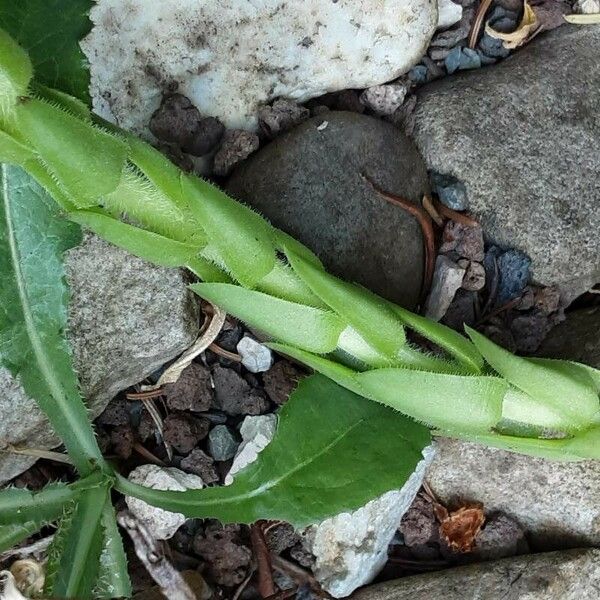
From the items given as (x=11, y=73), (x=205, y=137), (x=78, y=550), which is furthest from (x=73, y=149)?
(x=78, y=550)

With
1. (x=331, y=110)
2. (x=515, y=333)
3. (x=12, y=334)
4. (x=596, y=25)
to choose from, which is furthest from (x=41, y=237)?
(x=596, y=25)

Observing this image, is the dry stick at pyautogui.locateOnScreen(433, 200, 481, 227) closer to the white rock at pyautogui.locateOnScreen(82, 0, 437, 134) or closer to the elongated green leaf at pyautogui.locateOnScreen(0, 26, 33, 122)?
the white rock at pyautogui.locateOnScreen(82, 0, 437, 134)

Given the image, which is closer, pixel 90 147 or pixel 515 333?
pixel 90 147

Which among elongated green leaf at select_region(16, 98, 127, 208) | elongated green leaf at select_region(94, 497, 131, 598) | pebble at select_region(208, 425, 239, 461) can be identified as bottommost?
elongated green leaf at select_region(94, 497, 131, 598)

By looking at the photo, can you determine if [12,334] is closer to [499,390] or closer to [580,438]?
[499,390]

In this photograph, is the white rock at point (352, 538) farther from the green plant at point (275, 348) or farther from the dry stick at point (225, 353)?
the dry stick at point (225, 353)

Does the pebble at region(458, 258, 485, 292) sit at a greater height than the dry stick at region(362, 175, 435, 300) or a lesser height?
lesser

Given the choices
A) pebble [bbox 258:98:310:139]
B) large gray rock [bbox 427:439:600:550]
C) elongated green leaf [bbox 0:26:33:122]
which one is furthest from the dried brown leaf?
elongated green leaf [bbox 0:26:33:122]

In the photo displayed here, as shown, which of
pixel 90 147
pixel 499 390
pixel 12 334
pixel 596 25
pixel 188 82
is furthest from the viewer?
pixel 596 25
